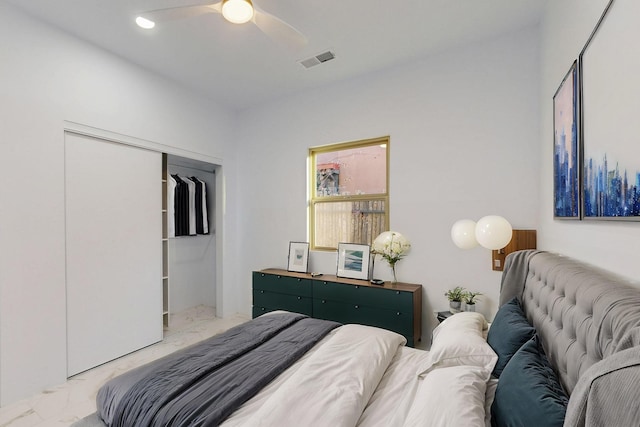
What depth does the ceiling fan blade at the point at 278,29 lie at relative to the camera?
5.97 ft

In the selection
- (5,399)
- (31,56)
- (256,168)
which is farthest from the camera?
(256,168)

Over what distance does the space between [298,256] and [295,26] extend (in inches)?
94.4

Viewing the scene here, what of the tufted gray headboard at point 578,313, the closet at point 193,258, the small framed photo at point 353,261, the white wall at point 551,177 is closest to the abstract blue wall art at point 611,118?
the white wall at point 551,177

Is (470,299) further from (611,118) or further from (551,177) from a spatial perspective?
(611,118)

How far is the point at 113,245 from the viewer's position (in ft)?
9.09

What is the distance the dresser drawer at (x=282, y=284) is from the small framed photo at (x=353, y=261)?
1.32 feet

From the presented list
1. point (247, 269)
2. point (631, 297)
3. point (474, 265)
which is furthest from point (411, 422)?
point (247, 269)

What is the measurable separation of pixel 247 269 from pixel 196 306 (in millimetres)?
1131

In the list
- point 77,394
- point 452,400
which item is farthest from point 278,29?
point 77,394

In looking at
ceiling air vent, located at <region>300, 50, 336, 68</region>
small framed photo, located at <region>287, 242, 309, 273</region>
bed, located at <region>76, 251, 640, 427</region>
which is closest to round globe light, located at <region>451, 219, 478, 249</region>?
bed, located at <region>76, 251, 640, 427</region>

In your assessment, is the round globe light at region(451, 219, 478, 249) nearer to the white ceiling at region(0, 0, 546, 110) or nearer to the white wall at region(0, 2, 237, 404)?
the white ceiling at region(0, 0, 546, 110)

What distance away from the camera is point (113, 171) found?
2.77m

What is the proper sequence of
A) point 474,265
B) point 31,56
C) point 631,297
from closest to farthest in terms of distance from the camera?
1. point 631,297
2. point 31,56
3. point 474,265

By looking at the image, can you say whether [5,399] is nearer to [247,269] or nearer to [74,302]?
[74,302]
